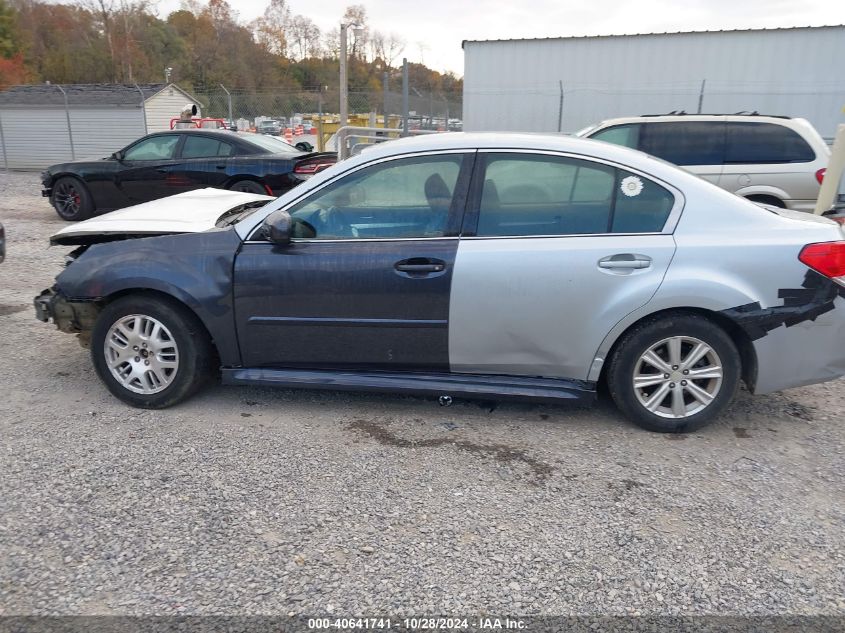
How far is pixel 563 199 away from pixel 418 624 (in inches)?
90.7

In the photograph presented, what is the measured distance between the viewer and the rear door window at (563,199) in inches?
139

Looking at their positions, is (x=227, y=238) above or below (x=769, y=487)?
above

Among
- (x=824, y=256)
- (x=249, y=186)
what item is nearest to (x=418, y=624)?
(x=824, y=256)

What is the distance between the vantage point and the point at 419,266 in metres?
3.55

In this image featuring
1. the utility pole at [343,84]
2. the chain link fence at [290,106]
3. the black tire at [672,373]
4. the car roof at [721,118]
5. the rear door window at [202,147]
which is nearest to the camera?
the black tire at [672,373]

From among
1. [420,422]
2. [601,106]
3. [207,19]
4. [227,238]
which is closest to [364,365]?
[420,422]

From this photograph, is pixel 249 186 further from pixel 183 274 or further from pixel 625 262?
pixel 625 262

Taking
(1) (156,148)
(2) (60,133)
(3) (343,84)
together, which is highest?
(3) (343,84)

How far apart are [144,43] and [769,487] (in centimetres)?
6052

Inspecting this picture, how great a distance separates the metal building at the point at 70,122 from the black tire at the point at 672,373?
67.0 ft

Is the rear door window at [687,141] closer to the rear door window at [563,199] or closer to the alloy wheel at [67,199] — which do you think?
the rear door window at [563,199]

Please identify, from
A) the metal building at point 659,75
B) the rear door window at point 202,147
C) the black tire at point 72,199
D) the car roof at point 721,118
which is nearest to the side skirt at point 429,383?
the car roof at point 721,118

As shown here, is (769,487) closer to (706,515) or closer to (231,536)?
(706,515)

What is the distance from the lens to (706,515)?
293 cm
